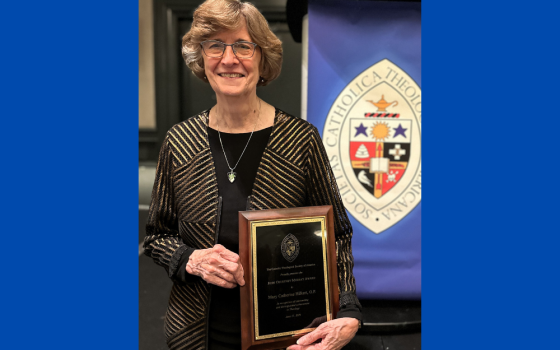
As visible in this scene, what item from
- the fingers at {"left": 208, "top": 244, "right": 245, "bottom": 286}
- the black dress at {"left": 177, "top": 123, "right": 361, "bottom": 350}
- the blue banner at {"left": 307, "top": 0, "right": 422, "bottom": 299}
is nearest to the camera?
the fingers at {"left": 208, "top": 244, "right": 245, "bottom": 286}

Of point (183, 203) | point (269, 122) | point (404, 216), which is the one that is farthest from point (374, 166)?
point (183, 203)

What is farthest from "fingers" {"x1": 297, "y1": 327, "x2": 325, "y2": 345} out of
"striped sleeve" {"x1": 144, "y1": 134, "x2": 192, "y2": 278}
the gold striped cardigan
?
"striped sleeve" {"x1": 144, "y1": 134, "x2": 192, "y2": 278}

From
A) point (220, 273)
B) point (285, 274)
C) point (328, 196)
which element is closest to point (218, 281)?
point (220, 273)

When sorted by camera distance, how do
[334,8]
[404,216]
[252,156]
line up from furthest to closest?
[404,216] < [334,8] < [252,156]

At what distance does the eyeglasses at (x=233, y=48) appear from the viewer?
1100 millimetres

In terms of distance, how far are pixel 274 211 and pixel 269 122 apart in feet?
0.95

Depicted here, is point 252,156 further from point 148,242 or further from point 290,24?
point 290,24

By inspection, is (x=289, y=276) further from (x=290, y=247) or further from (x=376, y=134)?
(x=376, y=134)

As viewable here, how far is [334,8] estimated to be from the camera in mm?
2217

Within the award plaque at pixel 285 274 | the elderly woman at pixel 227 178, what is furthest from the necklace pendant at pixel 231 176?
the award plaque at pixel 285 274

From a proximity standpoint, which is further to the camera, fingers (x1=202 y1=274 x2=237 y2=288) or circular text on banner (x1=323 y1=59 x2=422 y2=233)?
circular text on banner (x1=323 y1=59 x2=422 y2=233)

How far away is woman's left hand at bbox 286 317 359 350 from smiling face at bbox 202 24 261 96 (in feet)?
2.18

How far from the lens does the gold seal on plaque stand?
3.56ft

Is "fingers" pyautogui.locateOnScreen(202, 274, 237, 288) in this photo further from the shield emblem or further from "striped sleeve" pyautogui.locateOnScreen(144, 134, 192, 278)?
the shield emblem
